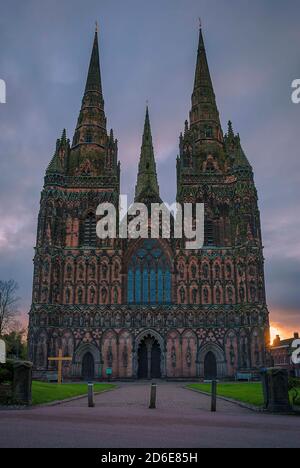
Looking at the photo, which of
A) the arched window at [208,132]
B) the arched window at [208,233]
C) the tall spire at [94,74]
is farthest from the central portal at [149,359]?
the tall spire at [94,74]

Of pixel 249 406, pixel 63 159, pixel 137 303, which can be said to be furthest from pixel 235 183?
pixel 249 406

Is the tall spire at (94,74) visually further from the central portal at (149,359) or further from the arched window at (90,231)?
the central portal at (149,359)

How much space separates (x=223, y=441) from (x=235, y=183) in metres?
44.8

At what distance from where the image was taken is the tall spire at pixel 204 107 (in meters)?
58.1

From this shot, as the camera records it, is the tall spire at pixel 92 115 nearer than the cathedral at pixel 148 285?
No

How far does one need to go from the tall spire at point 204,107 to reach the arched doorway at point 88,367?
31.7m

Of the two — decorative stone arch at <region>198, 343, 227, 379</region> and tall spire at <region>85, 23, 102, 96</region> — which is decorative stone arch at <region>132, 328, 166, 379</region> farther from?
tall spire at <region>85, 23, 102, 96</region>

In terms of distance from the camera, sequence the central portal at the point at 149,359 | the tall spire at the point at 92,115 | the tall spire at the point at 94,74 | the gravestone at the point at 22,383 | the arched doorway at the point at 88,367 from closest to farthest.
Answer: the gravestone at the point at 22,383, the arched doorway at the point at 88,367, the central portal at the point at 149,359, the tall spire at the point at 92,115, the tall spire at the point at 94,74

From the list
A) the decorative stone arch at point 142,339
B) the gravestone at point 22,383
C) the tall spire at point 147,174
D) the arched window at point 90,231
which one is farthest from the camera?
the tall spire at point 147,174

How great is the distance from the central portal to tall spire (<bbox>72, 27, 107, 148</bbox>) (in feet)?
88.7

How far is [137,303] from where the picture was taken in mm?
47188

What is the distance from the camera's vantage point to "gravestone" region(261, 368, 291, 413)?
14.9m

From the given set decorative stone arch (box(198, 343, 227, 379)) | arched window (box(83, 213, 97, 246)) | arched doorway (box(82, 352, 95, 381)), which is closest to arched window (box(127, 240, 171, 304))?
arched window (box(83, 213, 97, 246))
